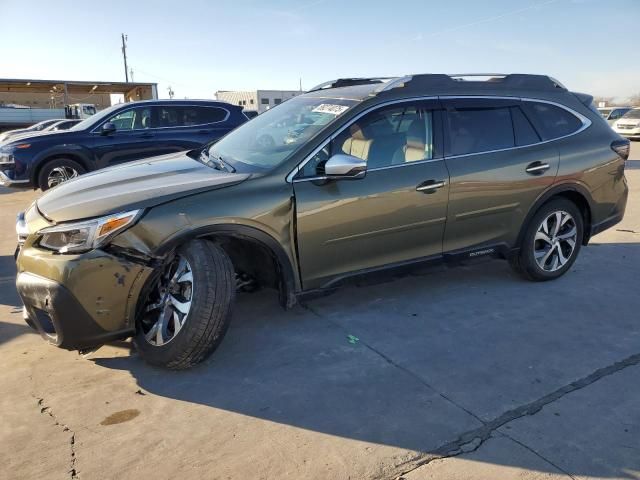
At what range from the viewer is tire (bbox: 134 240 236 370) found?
3.13 meters

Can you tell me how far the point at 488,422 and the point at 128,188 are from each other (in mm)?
2553

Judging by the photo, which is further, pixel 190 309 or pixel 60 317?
pixel 190 309

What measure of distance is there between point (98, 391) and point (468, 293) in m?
3.05

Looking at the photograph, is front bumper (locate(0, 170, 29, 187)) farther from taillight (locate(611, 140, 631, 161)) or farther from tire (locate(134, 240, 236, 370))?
taillight (locate(611, 140, 631, 161))

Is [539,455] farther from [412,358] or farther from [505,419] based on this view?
[412,358]

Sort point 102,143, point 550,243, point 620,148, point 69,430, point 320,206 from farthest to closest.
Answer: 1. point 102,143
2. point 620,148
3. point 550,243
4. point 320,206
5. point 69,430

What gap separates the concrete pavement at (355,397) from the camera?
2.48 meters

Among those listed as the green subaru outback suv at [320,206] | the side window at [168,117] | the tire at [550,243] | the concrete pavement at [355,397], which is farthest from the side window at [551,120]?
the side window at [168,117]

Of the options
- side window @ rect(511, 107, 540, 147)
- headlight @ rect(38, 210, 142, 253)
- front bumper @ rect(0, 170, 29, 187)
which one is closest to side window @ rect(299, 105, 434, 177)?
side window @ rect(511, 107, 540, 147)

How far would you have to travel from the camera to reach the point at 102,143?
9.20 meters

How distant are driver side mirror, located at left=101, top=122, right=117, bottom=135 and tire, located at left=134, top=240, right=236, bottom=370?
670cm

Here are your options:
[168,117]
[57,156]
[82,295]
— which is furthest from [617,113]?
[82,295]

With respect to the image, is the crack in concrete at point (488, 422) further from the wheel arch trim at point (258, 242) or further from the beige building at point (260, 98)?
the beige building at point (260, 98)

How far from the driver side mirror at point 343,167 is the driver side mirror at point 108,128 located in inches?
265
